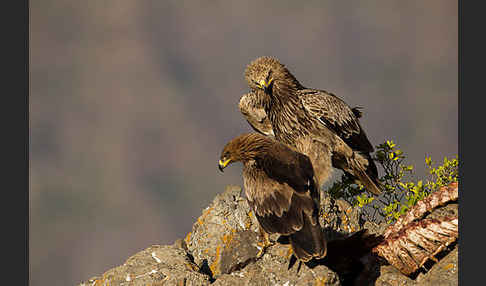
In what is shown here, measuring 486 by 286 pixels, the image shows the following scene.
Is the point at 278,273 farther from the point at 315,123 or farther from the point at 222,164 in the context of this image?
the point at 315,123

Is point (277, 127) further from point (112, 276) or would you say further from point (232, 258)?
point (112, 276)

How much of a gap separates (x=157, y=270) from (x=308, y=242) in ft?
9.18

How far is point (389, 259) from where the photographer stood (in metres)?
6.94

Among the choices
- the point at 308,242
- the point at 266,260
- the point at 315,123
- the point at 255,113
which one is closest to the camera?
the point at 308,242

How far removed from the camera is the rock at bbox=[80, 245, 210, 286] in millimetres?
7215

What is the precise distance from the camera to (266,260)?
6898 mm

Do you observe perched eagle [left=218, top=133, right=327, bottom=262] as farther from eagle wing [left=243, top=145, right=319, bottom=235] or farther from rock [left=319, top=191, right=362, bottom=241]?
rock [left=319, top=191, right=362, bottom=241]

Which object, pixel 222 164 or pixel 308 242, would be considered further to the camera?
pixel 222 164

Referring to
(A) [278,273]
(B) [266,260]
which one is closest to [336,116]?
(B) [266,260]

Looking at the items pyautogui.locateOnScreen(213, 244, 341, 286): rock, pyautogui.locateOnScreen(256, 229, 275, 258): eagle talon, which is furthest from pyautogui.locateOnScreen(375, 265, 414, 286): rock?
pyautogui.locateOnScreen(256, 229, 275, 258): eagle talon

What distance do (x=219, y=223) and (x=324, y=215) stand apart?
2.11 meters

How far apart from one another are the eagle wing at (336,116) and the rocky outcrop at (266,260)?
1.56m

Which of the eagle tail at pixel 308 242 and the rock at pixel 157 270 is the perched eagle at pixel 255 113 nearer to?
the rock at pixel 157 270

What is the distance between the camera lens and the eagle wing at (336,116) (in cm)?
964
